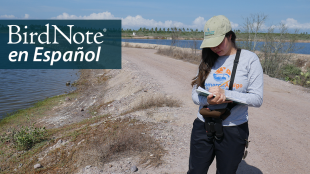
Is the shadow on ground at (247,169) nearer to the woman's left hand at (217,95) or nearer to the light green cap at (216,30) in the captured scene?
the woman's left hand at (217,95)

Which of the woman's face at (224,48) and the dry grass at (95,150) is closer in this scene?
the woman's face at (224,48)

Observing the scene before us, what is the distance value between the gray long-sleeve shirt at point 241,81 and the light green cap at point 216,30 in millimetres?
198

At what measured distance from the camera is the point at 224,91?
1854 mm

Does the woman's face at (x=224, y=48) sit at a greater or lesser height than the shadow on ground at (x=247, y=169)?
Result: greater

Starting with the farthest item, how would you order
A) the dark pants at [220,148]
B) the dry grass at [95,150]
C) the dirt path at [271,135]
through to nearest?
the dry grass at [95,150] < the dirt path at [271,135] < the dark pants at [220,148]

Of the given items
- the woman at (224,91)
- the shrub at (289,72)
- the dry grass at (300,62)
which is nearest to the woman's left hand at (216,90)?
the woman at (224,91)

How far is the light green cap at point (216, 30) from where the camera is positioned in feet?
6.11

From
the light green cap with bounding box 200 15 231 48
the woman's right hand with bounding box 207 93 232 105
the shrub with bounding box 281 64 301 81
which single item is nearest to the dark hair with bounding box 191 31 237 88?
the light green cap with bounding box 200 15 231 48

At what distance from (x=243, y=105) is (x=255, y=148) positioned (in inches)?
116

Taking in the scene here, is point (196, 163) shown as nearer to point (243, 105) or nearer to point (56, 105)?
point (243, 105)

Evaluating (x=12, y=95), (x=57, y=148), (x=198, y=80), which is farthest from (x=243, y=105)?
(x=12, y=95)

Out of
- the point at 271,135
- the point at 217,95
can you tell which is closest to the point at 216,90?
the point at 217,95

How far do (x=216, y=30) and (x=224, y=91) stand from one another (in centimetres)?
48

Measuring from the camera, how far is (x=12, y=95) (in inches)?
498
